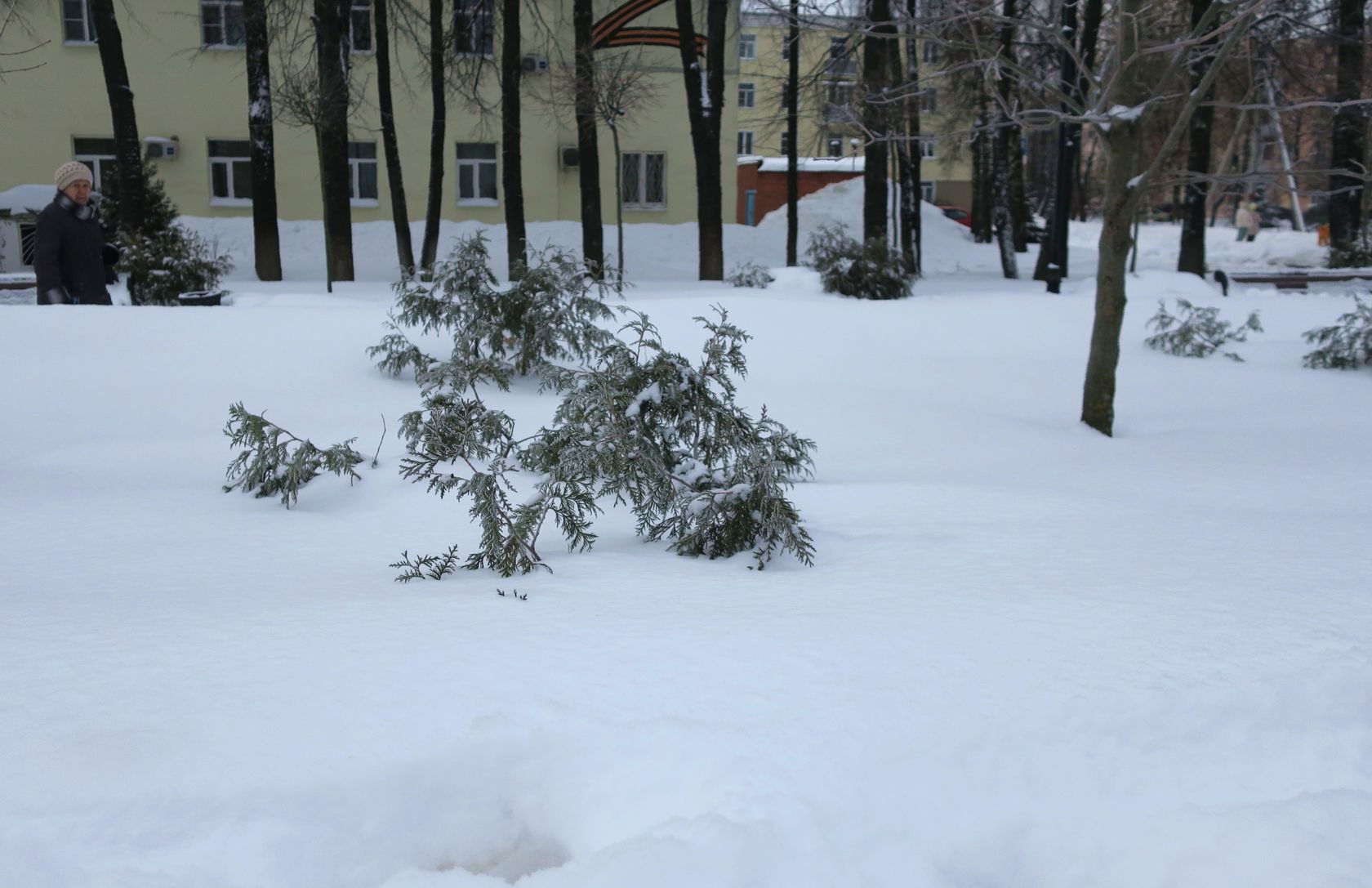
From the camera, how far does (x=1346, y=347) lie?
10.9 metres

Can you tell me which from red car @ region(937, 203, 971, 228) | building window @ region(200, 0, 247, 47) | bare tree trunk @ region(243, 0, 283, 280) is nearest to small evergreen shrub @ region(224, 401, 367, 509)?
bare tree trunk @ region(243, 0, 283, 280)

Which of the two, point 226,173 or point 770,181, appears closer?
point 226,173

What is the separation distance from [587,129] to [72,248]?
9.53 metres

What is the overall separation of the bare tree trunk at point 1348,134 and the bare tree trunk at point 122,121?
55.8 feet

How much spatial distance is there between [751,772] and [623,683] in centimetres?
49

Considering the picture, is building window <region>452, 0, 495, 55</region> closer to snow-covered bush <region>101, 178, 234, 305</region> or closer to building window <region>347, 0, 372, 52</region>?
building window <region>347, 0, 372, 52</region>

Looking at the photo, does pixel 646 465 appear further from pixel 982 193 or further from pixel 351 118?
pixel 982 193

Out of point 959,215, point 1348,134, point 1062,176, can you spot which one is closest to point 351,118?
point 1062,176

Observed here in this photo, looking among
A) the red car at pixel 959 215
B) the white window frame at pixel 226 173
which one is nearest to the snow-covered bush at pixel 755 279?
the white window frame at pixel 226 173

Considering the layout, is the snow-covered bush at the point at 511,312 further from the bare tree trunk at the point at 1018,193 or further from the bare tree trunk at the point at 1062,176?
the bare tree trunk at the point at 1018,193

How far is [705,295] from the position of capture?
1359 cm

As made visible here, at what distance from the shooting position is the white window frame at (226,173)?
82.6ft

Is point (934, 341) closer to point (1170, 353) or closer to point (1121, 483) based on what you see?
point (1170, 353)

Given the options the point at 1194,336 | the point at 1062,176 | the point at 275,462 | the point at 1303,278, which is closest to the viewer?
the point at 275,462
